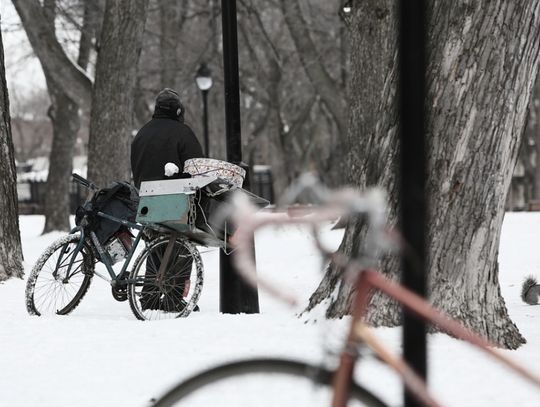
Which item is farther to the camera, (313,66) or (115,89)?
(313,66)

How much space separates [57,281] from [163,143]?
1361 millimetres

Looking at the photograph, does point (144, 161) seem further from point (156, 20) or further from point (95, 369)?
point (156, 20)

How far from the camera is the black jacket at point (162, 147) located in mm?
8242

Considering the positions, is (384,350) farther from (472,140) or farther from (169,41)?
(169,41)

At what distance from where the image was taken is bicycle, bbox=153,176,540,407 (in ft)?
7.42

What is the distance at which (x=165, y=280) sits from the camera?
7.73 metres

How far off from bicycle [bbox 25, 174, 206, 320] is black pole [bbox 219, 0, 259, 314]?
33cm

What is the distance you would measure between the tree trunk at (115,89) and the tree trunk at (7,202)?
197 inches

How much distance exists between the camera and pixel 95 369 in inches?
217

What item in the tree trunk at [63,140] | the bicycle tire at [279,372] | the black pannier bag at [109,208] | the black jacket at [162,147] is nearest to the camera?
the bicycle tire at [279,372]

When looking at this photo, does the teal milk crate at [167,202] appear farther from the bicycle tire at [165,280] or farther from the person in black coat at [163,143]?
the person in black coat at [163,143]

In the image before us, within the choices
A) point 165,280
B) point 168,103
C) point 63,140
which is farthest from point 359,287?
point 63,140

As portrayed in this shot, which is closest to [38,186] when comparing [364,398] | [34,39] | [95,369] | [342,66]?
[342,66]

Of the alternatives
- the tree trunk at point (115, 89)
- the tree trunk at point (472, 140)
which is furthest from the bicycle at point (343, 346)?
the tree trunk at point (115, 89)
